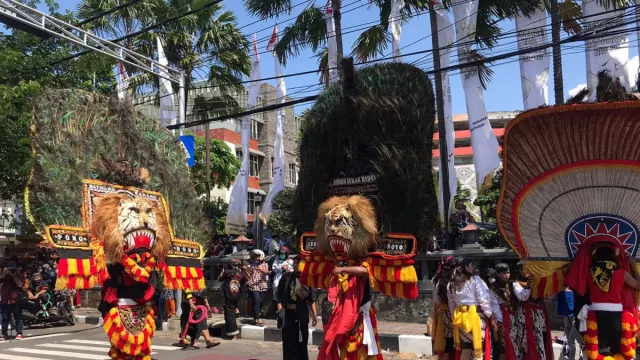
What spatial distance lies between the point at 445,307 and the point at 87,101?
16.5 ft

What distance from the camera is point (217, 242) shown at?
50.8ft

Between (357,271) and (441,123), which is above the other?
(441,123)

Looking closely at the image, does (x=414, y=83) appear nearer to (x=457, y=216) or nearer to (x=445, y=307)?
(x=445, y=307)

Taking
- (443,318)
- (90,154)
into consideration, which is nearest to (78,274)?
(90,154)

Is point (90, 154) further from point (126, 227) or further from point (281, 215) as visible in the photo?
point (281, 215)

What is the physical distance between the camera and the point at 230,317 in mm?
10242

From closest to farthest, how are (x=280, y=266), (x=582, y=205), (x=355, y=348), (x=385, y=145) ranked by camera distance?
(x=582, y=205), (x=355, y=348), (x=385, y=145), (x=280, y=266)

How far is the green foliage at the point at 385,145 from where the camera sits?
6191 millimetres

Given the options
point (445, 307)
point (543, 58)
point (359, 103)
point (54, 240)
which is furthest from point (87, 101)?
point (543, 58)

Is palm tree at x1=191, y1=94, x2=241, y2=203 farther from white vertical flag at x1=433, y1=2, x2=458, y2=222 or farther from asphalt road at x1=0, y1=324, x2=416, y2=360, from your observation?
asphalt road at x1=0, y1=324, x2=416, y2=360

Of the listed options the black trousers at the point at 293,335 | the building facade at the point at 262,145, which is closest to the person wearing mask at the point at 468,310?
the black trousers at the point at 293,335

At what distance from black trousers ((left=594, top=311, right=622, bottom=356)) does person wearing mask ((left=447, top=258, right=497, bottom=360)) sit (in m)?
1.14

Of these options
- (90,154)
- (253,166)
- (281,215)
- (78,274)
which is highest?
(253,166)

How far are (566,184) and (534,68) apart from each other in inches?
276
